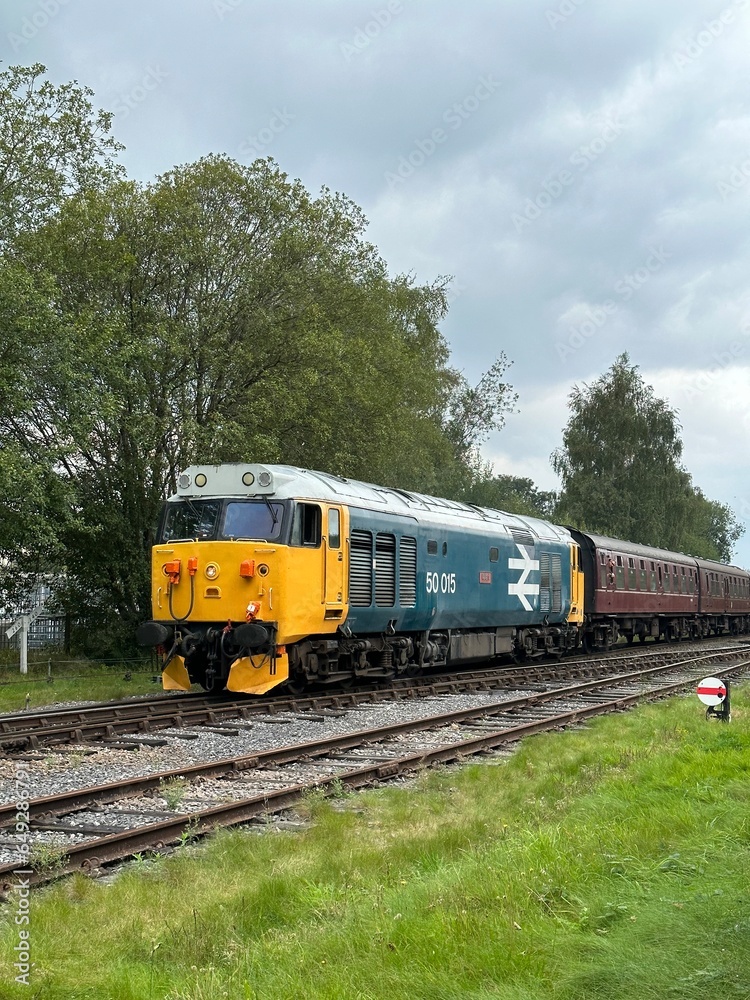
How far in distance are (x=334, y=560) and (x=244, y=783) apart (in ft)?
21.0

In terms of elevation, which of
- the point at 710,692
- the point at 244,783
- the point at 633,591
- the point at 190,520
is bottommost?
the point at 244,783

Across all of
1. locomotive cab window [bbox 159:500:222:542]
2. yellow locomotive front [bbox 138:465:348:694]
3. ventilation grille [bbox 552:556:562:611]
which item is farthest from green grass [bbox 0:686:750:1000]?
ventilation grille [bbox 552:556:562:611]

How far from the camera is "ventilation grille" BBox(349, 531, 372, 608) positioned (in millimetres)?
16531

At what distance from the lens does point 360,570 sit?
16766mm

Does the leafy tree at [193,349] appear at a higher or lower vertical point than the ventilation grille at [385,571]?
higher

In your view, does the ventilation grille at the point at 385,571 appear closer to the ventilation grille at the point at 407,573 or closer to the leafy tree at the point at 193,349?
the ventilation grille at the point at 407,573

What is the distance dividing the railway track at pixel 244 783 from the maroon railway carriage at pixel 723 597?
28586 mm

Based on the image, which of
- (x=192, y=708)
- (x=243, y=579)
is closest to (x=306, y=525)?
(x=243, y=579)

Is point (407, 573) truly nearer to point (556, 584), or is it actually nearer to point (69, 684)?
point (69, 684)

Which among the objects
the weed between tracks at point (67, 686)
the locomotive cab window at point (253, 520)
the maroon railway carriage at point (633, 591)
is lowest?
the weed between tracks at point (67, 686)

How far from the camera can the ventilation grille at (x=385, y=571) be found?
682 inches

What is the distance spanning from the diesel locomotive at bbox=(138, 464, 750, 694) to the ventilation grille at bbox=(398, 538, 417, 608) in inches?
1.5
